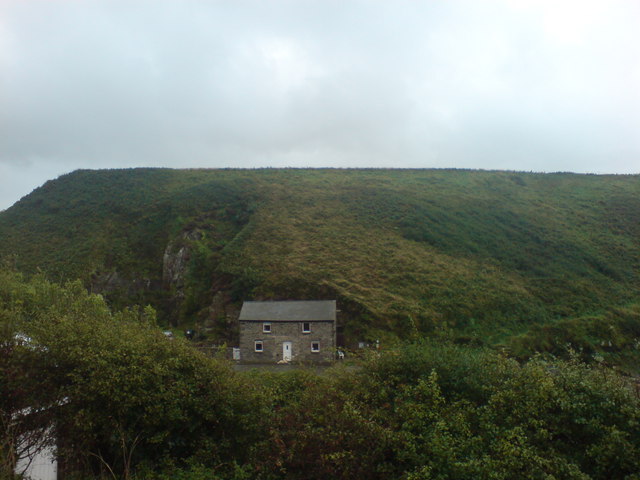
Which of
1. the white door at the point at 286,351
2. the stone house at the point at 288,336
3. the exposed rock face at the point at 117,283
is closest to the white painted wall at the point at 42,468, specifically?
the stone house at the point at 288,336

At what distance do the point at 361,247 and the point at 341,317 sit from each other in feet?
50.3

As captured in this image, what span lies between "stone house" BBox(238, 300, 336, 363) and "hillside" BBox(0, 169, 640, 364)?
10.4 feet

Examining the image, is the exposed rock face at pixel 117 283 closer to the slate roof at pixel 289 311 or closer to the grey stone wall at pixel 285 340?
the slate roof at pixel 289 311

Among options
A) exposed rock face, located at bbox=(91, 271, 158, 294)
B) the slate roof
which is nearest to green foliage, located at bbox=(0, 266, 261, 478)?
the slate roof

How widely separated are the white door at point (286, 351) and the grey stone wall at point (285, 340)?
241 mm

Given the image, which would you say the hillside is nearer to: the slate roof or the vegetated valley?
the vegetated valley

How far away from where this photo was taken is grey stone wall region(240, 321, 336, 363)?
33250mm

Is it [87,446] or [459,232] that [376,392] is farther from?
[459,232]

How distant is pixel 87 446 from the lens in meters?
9.61

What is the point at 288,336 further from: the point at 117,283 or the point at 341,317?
the point at 117,283

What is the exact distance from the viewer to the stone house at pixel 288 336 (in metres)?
33.3

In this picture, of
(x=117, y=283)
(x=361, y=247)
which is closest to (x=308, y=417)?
(x=361, y=247)

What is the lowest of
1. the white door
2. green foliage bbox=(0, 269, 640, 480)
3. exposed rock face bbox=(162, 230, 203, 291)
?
the white door

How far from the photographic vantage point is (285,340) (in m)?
33.6
